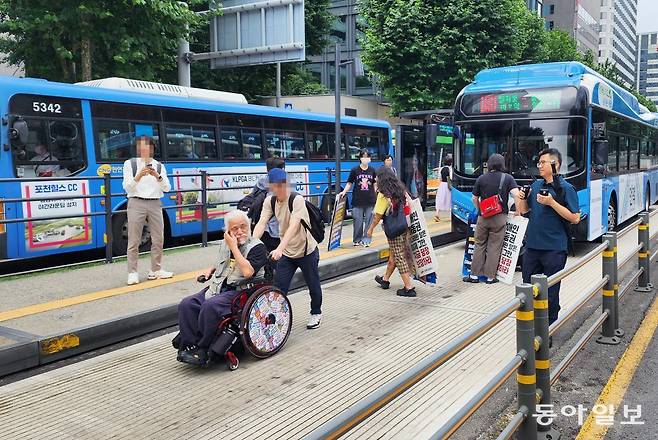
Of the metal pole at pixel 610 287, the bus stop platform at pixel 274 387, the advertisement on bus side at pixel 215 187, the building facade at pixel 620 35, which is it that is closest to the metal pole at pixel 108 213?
the advertisement on bus side at pixel 215 187

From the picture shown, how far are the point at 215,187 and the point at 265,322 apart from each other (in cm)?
728

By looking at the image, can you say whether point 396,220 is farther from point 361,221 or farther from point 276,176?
point 361,221

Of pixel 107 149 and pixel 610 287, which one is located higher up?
pixel 107 149

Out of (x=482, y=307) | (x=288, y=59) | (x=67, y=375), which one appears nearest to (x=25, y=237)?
(x=67, y=375)

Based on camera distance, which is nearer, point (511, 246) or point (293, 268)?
point (293, 268)

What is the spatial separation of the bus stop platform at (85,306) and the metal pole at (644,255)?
3.96 metres

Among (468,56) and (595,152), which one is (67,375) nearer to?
(595,152)

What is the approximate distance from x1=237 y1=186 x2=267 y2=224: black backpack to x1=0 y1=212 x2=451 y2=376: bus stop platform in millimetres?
1229

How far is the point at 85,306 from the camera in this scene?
6.11m

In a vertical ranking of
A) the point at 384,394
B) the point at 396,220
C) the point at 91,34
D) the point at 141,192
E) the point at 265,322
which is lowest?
the point at 265,322

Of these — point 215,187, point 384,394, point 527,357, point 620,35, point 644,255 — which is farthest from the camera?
point 620,35

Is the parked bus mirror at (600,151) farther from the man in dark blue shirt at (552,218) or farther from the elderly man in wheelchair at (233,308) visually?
the elderly man in wheelchair at (233,308)

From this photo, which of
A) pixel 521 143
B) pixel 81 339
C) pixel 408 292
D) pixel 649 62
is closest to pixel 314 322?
pixel 408 292

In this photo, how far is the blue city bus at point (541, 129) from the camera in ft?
31.2
